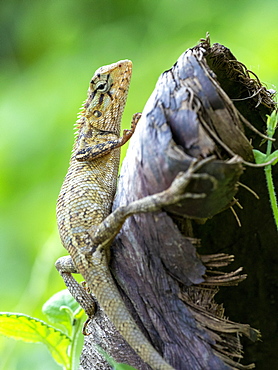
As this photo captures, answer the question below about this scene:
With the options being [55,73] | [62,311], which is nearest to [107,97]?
[62,311]

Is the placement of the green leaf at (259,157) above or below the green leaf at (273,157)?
above

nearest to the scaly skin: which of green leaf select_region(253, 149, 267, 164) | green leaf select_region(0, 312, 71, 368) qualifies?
green leaf select_region(0, 312, 71, 368)

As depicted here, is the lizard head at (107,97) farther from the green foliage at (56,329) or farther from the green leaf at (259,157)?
the green leaf at (259,157)

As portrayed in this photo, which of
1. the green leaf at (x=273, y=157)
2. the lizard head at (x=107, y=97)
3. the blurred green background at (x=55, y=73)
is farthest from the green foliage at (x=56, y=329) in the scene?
the green leaf at (x=273, y=157)

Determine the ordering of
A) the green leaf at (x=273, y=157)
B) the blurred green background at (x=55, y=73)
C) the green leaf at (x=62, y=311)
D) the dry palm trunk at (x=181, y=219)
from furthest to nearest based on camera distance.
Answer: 1. the blurred green background at (x=55, y=73)
2. the green leaf at (x=62, y=311)
3. the green leaf at (x=273, y=157)
4. the dry palm trunk at (x=181, y=219)

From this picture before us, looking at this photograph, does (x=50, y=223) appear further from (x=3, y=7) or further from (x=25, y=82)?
(x=3, y=7)

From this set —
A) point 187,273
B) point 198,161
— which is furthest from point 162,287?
point 198,161
